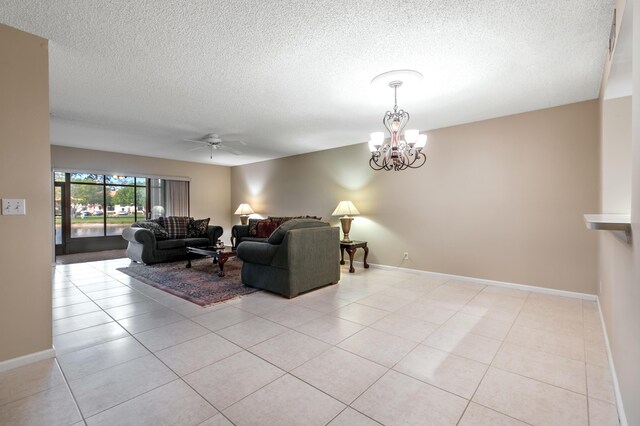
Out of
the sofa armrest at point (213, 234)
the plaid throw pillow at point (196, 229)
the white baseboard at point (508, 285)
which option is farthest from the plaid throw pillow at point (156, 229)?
the white baseboard at point (508, 285)

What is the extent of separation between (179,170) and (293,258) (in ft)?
18.8

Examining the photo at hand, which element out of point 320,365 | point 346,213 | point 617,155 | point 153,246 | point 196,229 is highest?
point 617,155

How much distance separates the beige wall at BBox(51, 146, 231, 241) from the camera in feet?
20.9

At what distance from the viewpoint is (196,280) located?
446 centimetres

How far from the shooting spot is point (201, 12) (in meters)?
1.96

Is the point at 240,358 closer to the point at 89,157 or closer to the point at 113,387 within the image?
the point at 113,387

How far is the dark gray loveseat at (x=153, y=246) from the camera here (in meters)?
5.56

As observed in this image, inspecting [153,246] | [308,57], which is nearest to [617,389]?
[308,57]

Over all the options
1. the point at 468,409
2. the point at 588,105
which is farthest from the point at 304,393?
the point at 588,105

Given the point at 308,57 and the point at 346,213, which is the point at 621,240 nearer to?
the point at 308,57

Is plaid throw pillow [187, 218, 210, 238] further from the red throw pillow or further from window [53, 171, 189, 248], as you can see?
window [53, 171, 189, 248]

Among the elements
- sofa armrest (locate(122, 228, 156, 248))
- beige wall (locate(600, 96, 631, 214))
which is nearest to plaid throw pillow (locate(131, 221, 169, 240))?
sofa armrest (locate(122, 228, 156, 248))

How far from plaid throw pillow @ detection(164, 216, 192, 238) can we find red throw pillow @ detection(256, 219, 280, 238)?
64.4 inches

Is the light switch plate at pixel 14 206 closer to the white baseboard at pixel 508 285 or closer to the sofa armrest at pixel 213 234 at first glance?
the sofa armrest at pixel 213 234
